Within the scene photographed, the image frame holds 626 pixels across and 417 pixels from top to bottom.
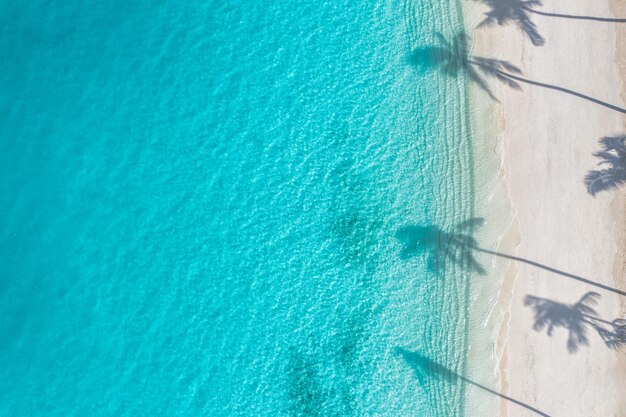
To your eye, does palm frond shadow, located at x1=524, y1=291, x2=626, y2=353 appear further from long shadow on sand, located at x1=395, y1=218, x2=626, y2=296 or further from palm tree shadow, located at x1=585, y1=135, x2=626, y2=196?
palm tree shadow, located at x1=585, y1=135, x2=626, y2=196

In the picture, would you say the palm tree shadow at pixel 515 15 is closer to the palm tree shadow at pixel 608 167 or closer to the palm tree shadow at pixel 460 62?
the palm tree shadow at pixel 460 62

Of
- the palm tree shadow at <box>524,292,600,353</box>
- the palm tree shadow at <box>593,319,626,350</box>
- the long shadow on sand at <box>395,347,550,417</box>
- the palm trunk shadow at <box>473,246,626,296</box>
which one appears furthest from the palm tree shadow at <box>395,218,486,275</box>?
the palm tree shadow at <box>593,319,626,350</box>

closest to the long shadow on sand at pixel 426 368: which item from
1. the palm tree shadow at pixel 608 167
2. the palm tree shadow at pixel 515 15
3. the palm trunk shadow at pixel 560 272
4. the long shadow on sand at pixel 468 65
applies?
the palm trunk shadow at pixel 560 272

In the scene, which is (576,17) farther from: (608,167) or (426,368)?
(426,368)

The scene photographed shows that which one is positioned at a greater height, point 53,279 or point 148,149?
point 148,149

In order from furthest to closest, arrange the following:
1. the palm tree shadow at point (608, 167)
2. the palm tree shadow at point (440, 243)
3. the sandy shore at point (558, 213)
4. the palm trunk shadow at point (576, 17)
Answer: the palm tree shadow at point (440, 243) < the palm trunk shadow at point (576, 17) < the palm tree shadow at point (608, 167) < the sandy shore at point (558, 213)

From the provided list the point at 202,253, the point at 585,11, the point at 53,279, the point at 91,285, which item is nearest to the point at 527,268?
the point at 585,11

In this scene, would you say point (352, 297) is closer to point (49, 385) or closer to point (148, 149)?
point (148, 149)

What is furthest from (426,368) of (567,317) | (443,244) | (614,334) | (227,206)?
(227,206)
